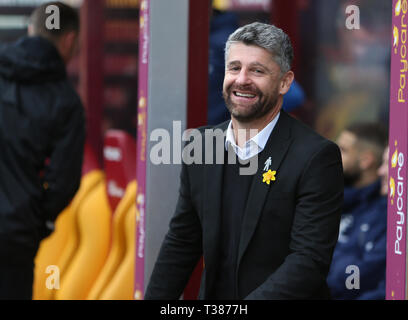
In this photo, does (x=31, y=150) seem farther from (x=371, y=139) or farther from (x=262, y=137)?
(x=371, y=139)

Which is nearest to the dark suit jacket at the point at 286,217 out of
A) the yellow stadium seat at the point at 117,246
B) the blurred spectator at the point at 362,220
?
the blurred spectator at the point at 362,220

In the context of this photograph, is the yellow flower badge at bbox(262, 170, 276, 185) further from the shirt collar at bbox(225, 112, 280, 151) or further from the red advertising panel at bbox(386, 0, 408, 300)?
the red advertising panel at bbox(386, 0, 408, 300)

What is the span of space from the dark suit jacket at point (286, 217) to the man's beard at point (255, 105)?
72 millimetres

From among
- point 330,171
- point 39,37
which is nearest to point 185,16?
point 39,37

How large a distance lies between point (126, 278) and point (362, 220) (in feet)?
4.14

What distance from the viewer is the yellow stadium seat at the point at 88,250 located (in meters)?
5.45

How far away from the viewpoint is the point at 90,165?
6.33 m

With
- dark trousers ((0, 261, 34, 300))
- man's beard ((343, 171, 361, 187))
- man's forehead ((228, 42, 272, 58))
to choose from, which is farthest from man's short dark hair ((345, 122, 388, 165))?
man's forehead ((228, 42, 272, 58))

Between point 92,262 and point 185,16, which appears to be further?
point 92,262

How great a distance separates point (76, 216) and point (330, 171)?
3.23m

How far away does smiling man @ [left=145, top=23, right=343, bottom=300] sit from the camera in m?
2.75

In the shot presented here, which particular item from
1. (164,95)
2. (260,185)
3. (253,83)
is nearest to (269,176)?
(260,185)

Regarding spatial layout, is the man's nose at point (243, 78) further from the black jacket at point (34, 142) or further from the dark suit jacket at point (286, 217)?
the black jacket at point (34, 142)
